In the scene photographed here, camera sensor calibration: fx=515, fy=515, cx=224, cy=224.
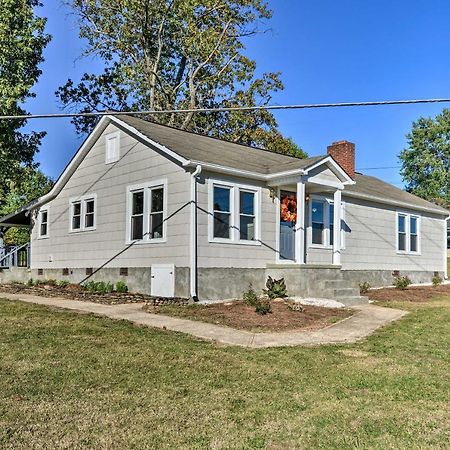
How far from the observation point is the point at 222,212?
14094 mm

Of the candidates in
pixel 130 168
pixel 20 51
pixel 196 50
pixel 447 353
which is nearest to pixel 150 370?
pixel 447 353

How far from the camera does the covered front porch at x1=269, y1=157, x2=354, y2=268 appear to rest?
1505cm

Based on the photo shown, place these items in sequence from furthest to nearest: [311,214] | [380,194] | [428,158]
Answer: [428,158] → [380,194] → [311,214]

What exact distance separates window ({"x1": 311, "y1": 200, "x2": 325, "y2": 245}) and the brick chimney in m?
3.14

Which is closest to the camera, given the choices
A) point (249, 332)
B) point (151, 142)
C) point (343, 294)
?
point (249, 332)

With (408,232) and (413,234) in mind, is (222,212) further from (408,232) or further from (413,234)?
(413,234)

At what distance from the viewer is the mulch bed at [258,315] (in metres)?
10.2

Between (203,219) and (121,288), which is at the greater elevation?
(203,219)

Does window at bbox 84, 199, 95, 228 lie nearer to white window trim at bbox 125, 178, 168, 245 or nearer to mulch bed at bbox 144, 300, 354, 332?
white window trim at bbox 125, 178, 168, 245

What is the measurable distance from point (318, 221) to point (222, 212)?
4.58 m

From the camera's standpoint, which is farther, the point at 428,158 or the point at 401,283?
the point at 428,158

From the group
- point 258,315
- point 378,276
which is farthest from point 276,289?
point 378,276

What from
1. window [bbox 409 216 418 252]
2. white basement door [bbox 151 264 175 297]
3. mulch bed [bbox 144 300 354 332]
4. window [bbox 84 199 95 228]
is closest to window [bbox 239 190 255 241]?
white basement door [bbox 151 264 175 297]

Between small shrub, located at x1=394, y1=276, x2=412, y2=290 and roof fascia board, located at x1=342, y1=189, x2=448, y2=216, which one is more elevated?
roof fascia board, located at x1=342, y1=189, x2=448, y2=216
